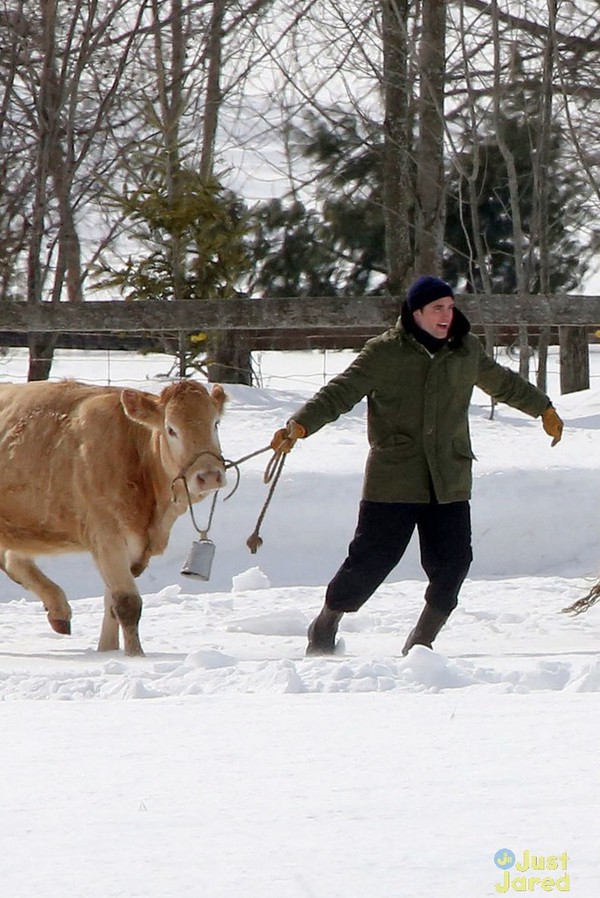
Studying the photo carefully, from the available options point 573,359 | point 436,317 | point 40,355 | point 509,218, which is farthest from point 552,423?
point 509,218

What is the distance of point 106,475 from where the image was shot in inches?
284

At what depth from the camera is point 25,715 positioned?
4.45 meters

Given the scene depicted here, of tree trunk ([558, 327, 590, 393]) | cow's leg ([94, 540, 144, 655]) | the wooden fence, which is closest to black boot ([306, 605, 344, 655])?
cow's leg ([94, 540, 144, 655])

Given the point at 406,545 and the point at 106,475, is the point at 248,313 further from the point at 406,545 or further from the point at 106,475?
the point at 406,545

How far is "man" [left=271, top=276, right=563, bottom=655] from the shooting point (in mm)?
6094

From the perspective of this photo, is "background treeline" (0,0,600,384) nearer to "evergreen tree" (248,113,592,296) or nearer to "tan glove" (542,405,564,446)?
"evergreen tree" (248,113,592,296)

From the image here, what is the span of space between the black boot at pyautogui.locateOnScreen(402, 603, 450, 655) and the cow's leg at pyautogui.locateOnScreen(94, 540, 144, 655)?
1.28m

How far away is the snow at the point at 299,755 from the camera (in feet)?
8.82

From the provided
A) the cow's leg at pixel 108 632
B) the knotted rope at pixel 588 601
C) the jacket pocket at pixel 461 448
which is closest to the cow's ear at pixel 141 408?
the cow's leg at pixel 108 632

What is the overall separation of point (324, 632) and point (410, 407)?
1029mm

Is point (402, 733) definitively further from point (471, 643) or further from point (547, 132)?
point (547, 132)

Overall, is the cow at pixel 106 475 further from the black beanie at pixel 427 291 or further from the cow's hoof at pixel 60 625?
the black beanie at pixel 427 291

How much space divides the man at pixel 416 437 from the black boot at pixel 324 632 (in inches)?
4.5

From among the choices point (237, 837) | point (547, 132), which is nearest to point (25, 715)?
point (237, 837)
